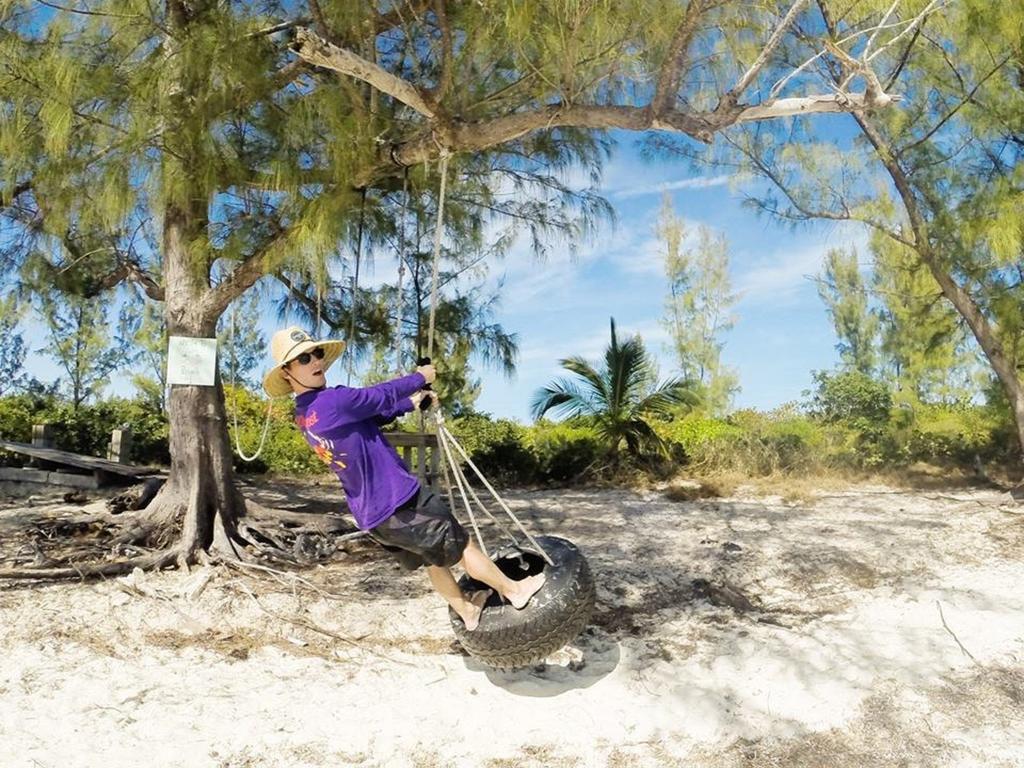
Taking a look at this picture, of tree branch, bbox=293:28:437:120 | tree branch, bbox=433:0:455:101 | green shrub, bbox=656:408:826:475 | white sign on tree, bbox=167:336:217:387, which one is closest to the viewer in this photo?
tree branch, bbox=293:28:437:120

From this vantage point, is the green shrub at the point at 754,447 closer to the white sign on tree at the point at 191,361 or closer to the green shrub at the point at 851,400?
the green shrub at the point at 851,400

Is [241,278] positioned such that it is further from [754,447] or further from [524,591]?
[754,447]

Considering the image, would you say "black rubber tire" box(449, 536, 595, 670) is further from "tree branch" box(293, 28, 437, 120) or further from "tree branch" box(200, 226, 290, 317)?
"tree branch" box(200, 226, 290, 317)

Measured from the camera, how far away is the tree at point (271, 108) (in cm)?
389

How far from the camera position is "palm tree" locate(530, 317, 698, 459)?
30.8 feet

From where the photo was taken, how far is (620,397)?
9391 millimetres

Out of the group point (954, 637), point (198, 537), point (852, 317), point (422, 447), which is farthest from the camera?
point (852, 317)

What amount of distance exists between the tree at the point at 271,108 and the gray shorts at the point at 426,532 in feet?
5.30

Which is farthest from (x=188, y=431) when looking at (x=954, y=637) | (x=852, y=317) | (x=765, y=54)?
(x=852, y=317)

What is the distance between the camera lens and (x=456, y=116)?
437 centimetres

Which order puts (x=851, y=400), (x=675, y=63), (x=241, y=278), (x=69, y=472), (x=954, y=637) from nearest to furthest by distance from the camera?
1. (x=675, y=63)
2. (x=954, y=637)
3. (x=241, y=278)
4. (x=69, y=472)
5. (x=851, y=400)

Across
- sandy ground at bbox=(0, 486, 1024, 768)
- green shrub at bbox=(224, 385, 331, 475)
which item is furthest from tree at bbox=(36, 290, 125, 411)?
sandy ground at bbox=(0, 486, 1024, 768)

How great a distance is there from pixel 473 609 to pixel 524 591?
0.73 feet

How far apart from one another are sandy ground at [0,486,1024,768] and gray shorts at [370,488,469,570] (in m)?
0.64
